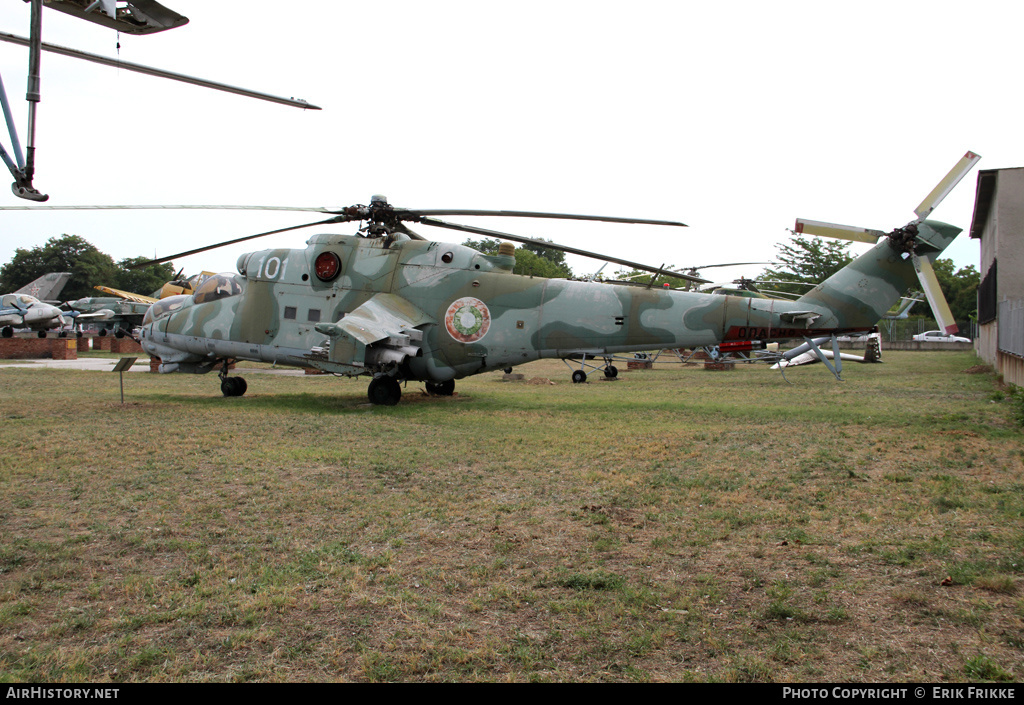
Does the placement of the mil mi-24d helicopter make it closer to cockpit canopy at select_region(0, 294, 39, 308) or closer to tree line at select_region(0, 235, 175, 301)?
cockpit canopy at select_region(0, 294, 39, 308)

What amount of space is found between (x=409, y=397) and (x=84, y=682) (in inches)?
523

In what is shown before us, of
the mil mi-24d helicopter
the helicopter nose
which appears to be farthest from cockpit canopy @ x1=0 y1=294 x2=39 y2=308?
the mil mi-24d helicopter

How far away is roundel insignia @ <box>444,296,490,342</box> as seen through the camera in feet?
49.2

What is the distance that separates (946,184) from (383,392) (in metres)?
11.4

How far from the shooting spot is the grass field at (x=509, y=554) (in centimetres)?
345

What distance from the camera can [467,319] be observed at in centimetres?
1499

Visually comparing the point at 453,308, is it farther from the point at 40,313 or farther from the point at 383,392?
the point at 40,313

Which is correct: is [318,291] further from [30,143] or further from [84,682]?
[84,682]

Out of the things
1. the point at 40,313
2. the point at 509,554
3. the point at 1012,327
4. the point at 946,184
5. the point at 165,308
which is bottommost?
the point at 509,554

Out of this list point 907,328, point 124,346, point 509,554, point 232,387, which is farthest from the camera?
point 907,328

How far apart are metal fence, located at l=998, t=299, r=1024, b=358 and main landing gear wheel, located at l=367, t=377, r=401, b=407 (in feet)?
46.1

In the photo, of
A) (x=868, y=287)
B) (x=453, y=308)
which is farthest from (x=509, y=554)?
(x=868, y=287)
